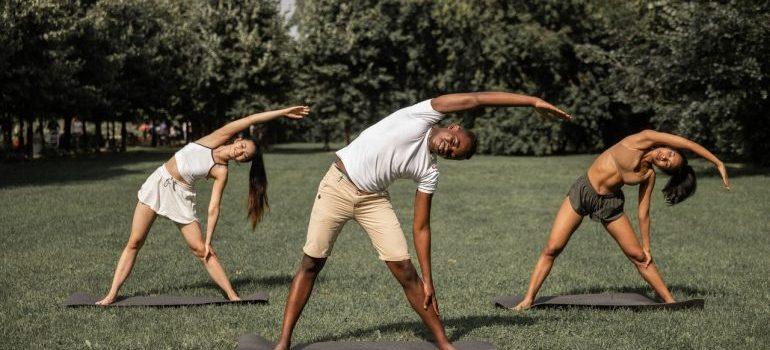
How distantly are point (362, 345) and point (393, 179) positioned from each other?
1.53m

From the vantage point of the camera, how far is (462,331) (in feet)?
23.6

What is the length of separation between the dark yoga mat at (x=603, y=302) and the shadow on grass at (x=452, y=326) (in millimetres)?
515

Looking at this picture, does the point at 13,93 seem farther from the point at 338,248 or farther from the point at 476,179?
the point at 338,248

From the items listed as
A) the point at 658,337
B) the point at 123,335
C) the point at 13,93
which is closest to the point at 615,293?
the point at 658,337

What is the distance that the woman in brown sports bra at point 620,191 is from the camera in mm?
7746

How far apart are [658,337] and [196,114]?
48387mm

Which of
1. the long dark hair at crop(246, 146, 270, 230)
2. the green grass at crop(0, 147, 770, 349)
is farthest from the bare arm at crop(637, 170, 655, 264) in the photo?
the long dark hair at crop(246, 146, 270, 230)

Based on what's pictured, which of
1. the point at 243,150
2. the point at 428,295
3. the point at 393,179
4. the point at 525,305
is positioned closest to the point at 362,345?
the point at 428,295

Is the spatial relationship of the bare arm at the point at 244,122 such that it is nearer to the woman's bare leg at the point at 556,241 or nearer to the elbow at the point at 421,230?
the elbow at the point at 421,230

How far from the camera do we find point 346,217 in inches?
238

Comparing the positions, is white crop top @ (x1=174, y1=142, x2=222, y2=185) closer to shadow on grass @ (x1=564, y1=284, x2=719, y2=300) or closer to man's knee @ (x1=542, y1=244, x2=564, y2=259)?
man's knee @ (x1=542, y1=244, x2=564, y2=259)

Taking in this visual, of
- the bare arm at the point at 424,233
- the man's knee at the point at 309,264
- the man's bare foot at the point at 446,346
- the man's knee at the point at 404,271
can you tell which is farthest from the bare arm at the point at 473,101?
the man's bare foot at the point at 446,346

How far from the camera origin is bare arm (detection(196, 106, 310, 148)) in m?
6.80

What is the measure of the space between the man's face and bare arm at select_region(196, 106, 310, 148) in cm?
156
